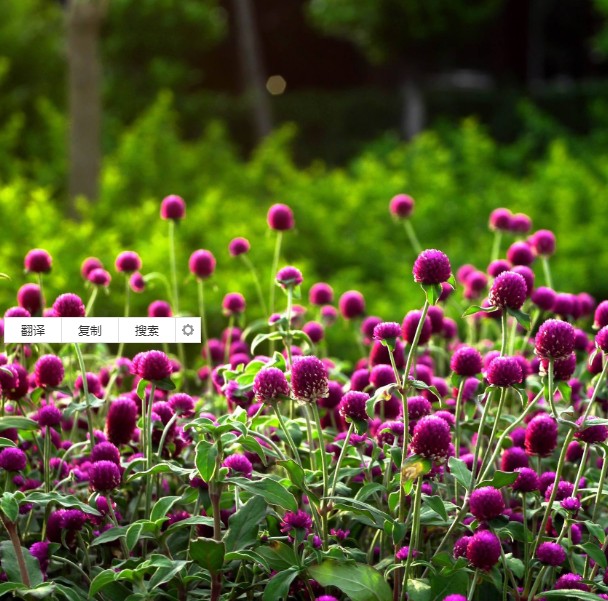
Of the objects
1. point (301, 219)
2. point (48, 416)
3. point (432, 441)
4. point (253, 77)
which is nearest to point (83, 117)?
point (301, 219)

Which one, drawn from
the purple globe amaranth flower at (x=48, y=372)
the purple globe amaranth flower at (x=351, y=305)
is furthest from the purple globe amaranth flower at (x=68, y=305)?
the purple globe amaranth flower at (x=351, y=305)

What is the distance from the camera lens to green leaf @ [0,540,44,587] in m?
1.65

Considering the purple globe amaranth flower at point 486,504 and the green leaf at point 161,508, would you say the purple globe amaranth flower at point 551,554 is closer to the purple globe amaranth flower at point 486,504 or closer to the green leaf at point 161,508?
the purple globe amaranth flower at point 486,504

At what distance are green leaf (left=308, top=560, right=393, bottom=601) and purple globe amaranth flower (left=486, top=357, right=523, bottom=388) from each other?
1.21ft

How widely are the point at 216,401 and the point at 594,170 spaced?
8165 mm

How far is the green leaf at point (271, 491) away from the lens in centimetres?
161

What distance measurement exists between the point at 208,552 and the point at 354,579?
232mm

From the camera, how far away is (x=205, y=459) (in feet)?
5.16

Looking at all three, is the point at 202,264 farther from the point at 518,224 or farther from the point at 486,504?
the point at 486,504

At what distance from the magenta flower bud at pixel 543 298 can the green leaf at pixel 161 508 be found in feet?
3.93

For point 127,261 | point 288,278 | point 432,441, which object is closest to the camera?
point 432,441

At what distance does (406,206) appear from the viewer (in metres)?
3.42

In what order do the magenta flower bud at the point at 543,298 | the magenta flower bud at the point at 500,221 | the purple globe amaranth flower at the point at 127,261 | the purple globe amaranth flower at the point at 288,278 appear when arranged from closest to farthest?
the purple globe amaranth flower at the point at 288,278, the magenta flower bud at the point at 543,298, the purple globe amaranth flower at the point at 127,261, the magenta flower bud at the point at 500,221

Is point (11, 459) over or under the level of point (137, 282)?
under
